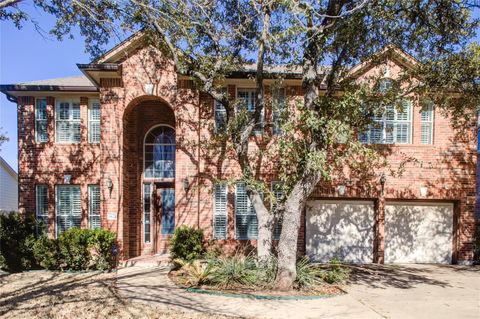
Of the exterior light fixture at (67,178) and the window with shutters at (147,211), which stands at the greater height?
the exterior light fixture at (67,178)

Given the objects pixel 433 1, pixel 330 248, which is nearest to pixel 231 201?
pixel 330 248

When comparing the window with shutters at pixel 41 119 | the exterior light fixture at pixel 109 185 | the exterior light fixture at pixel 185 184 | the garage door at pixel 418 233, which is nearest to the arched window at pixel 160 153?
the exterior light fixture at pixel 185 184

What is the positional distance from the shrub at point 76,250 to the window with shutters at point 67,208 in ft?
4.80

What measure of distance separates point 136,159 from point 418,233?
10.3 meters

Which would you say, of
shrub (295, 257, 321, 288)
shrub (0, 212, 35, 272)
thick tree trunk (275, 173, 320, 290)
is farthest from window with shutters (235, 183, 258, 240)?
shrub (0, 212, 35, 272)

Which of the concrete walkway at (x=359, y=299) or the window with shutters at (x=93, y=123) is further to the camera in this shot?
the window with shutters at (x=93, y=123)

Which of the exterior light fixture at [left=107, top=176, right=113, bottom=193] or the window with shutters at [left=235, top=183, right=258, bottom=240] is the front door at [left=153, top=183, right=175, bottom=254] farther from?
the window with shutters at [left=235, top=183, right=258, bottom=240]

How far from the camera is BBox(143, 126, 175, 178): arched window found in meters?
11.7

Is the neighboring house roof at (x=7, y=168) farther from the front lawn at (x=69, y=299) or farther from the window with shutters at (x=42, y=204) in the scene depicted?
the front lawn at (x=69, y=299)

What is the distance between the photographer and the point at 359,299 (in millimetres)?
7016

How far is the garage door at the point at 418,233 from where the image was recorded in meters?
11.4

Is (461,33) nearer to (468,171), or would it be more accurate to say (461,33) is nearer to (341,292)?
(468,171)

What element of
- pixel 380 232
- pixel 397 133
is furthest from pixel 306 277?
pixel 397 133

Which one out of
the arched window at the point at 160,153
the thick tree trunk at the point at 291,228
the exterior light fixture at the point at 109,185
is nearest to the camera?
the thick tree trunk at the point at 291,228
